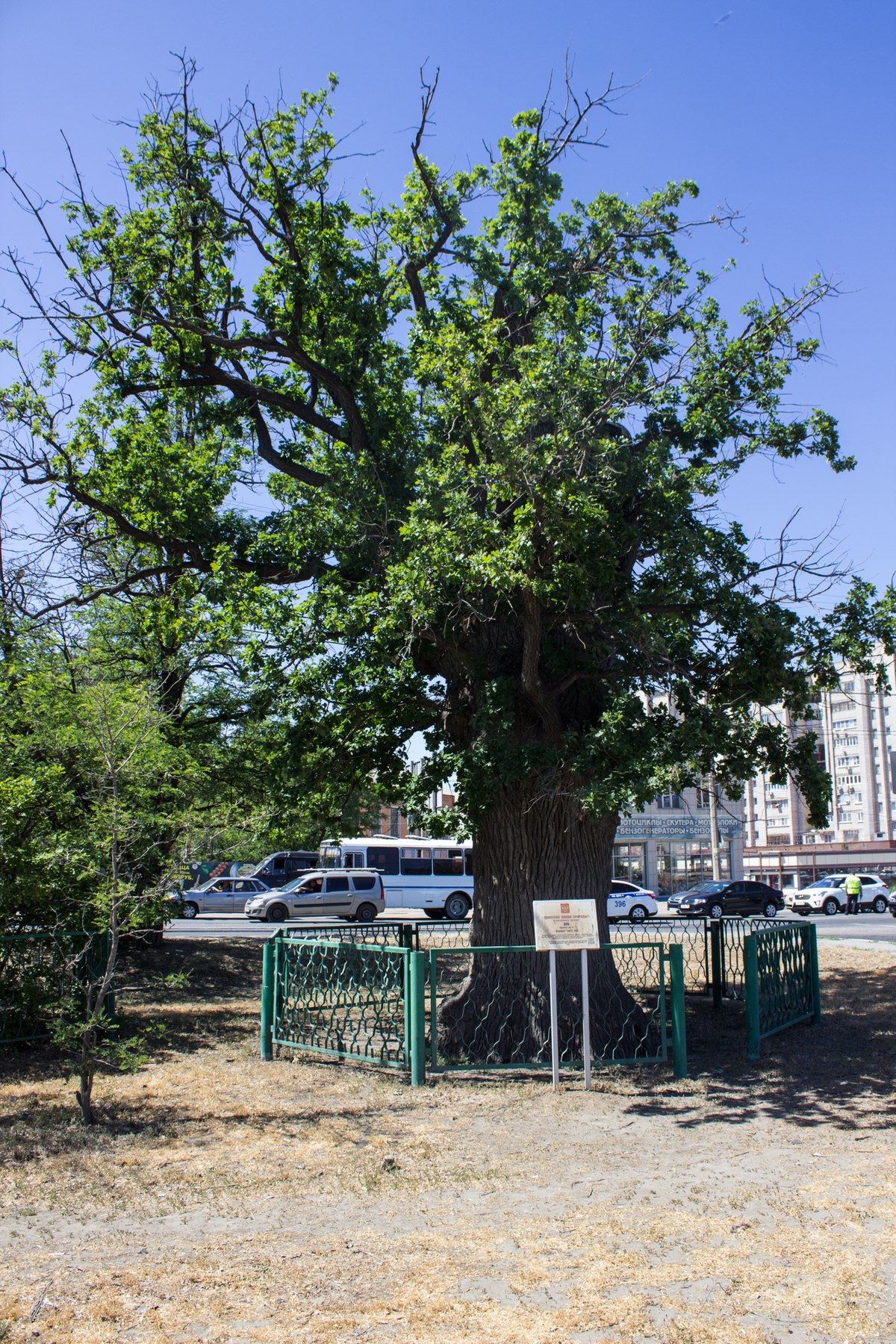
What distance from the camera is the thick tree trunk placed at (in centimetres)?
1007

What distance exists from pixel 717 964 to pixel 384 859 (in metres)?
25.4

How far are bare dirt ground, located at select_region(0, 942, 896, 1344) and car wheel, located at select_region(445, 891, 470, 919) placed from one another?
2822cm

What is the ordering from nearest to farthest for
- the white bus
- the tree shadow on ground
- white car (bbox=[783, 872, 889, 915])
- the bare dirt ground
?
the bare dirt ground → the tree shadow on ground → the white bus → white car (bbox=[783, 872, 889, 915])

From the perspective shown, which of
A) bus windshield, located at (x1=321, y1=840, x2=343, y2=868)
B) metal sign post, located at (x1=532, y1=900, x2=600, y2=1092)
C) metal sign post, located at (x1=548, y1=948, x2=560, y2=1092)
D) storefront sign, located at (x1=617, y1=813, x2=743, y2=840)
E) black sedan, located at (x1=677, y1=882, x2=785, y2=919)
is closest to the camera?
metal sign post, located at (x1=548, y1=948, x2=560, y2=1092)

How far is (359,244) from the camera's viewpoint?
13086 millimetres

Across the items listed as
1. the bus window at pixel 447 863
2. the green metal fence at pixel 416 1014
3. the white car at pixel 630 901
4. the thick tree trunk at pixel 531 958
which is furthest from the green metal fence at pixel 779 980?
the bus window at pixel 447 863

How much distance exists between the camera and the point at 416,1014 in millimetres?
8602

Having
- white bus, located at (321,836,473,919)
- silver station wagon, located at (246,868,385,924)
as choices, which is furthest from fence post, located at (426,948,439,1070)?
white bus, located at (321,836,473,919)

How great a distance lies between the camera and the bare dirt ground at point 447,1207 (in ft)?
13.6

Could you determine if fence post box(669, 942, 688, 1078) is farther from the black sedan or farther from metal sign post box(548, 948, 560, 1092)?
the black sedan

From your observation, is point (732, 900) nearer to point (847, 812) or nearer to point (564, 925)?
point (564, 925)

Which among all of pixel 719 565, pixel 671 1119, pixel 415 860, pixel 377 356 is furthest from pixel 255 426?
pixel 415 860

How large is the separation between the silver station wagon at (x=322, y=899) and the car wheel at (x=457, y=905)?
3296 millimetres

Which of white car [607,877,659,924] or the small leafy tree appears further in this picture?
white car [607,877,659,924]
